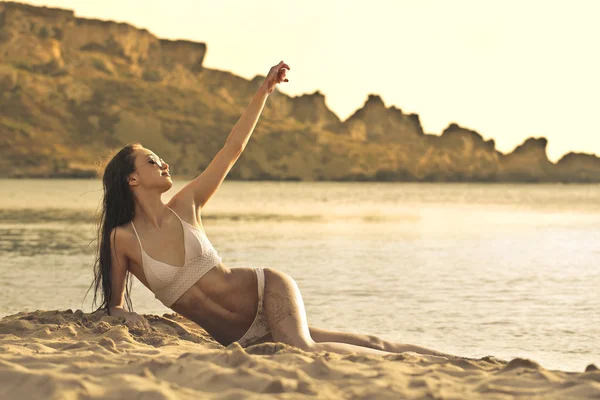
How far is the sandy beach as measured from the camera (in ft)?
14.1

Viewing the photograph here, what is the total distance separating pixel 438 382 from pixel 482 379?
0.91ft

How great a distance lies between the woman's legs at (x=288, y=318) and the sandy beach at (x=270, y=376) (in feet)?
0.79

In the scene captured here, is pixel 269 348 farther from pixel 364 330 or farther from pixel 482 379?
pixel 364 330

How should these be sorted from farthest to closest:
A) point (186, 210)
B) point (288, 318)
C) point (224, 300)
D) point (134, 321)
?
point (134, 321) < point (186, 210) < point (224, 300) < point (288, 318)

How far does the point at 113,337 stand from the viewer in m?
6.12

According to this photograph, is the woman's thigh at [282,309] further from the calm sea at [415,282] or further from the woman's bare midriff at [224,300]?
the calm sea at [415,282]

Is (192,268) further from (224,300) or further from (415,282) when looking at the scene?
(415,282)

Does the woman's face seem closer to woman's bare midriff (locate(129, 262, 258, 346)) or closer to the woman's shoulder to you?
the woman's shoulder

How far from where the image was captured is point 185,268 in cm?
579

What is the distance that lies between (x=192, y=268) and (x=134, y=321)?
0.99 m

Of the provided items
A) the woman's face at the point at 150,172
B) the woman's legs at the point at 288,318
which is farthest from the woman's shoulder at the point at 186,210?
the woman's legs at the point at 288,318

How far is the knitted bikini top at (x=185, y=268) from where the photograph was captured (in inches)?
228

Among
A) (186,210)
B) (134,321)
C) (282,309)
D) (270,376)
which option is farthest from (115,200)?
(270,376)

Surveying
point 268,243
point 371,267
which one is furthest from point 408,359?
point 268,243
